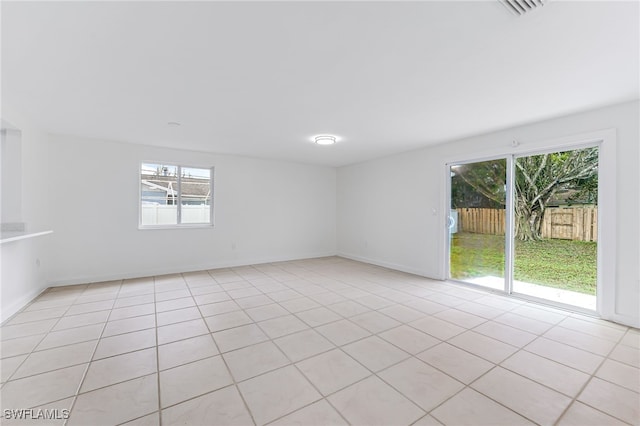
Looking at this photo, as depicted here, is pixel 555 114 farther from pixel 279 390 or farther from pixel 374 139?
pixel 279 390

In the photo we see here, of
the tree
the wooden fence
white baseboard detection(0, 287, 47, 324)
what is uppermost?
the tree

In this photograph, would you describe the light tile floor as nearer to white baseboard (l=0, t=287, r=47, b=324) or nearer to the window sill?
white baseboard (l=0, t=287, r=47, b=324)

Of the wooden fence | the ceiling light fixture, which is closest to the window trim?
the ceiling light fixture

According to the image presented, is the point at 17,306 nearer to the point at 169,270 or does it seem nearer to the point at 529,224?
the point at 169,270

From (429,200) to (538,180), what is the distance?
→ 5.08ft

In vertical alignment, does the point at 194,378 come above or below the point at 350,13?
below

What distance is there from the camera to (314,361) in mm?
2145

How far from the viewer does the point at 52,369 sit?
202 cm

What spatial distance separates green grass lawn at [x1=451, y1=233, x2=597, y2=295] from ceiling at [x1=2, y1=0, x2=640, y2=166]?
1656 mm

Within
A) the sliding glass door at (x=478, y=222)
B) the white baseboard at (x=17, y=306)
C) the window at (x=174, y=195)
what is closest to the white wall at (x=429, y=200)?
the sliding glass door at (x=478, y=222)

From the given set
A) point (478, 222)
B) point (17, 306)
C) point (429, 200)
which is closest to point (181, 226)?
point (17, 306)

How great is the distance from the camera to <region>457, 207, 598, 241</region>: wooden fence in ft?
10.4

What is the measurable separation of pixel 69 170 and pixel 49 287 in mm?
1816

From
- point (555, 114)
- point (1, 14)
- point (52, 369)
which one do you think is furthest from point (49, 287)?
point (555, 114)
